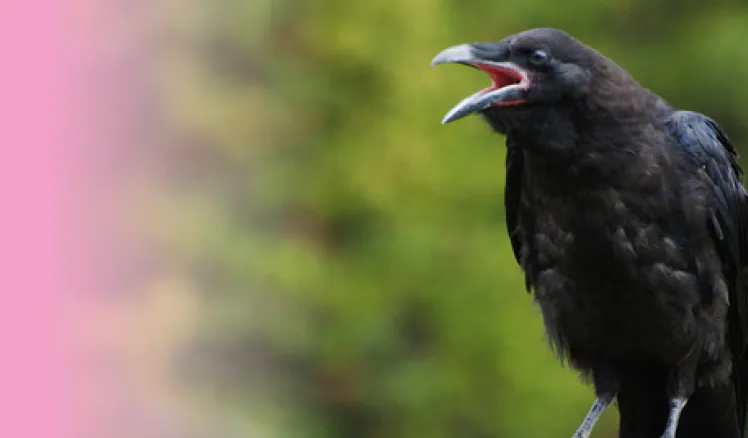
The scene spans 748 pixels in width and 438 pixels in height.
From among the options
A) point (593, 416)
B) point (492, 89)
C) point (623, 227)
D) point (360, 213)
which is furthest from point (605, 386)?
point (360, 213)

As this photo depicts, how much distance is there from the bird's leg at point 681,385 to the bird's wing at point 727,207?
0.20 m

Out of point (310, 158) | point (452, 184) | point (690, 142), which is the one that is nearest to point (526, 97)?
point (690, 142)

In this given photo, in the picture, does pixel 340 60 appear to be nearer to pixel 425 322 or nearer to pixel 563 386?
pixel 425 322

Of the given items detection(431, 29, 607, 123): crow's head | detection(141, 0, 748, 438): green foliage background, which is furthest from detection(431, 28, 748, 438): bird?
detection(141, 0, 748, 438): green foliage background

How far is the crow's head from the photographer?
295 centimetres

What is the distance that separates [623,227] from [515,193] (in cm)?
48

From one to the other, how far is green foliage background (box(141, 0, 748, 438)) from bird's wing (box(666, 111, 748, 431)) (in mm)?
2426

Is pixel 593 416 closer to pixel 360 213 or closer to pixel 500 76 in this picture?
pixel 500 76

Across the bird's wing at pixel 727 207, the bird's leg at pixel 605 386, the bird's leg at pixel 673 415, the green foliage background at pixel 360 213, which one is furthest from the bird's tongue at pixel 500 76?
the green foliage background at pixel 360 213

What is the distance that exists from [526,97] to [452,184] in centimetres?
297

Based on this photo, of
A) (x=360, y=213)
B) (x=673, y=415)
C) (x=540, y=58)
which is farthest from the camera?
(x=360, y=213)

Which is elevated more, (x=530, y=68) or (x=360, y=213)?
(x=360, y=213)

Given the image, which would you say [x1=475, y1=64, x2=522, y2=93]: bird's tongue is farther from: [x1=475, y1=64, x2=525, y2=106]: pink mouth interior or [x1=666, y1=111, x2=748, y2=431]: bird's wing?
[x1=666, y1=111, x2=748, y2=431]: bird's wing

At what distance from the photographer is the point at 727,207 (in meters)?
3.20
